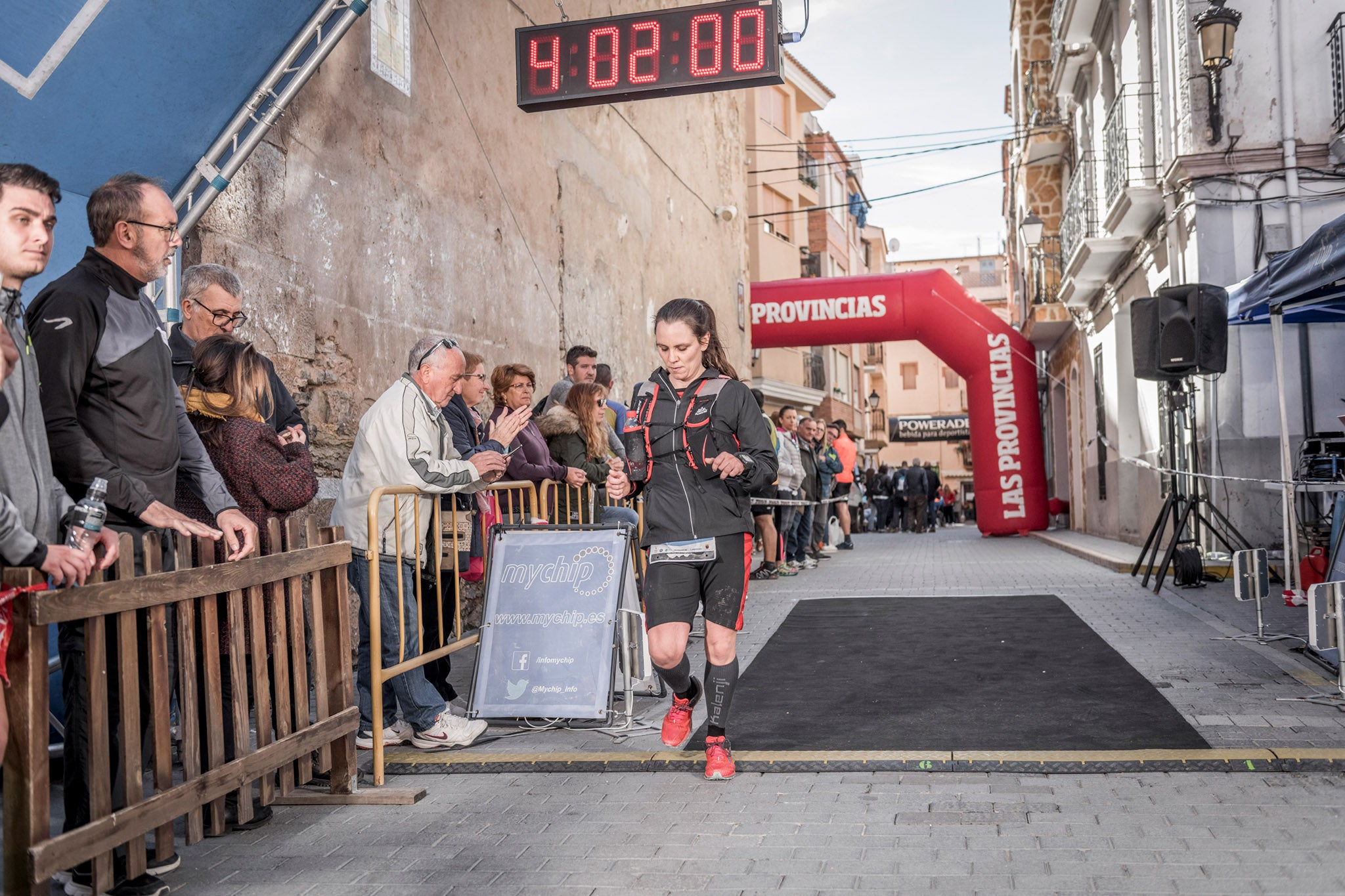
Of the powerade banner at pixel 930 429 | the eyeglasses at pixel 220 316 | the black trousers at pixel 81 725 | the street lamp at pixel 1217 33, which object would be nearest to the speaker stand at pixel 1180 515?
the street lamp at pixel 1217 33

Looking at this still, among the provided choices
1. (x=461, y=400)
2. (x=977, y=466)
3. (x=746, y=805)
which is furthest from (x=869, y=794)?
(x=977, y=466)

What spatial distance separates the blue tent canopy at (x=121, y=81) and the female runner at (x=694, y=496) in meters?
2.51

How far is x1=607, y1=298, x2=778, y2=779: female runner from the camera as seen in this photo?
479 centimetres

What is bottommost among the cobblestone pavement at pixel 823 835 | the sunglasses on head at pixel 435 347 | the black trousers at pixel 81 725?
the cobblestone pavement at pixel 823 835

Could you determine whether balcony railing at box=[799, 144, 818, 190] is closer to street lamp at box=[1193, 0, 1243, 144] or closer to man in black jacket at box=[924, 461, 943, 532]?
man in black jacket at box=[924, 461, 943, 532]

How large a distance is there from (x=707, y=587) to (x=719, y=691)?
42cm

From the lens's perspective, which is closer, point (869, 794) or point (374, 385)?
point (869, 794)

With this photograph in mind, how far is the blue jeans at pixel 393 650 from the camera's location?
5.07 meters

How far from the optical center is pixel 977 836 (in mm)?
3799

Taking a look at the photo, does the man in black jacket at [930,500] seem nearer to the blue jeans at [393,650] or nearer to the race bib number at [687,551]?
the blue jeans at [393,650]

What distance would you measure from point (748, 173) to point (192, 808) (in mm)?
30209

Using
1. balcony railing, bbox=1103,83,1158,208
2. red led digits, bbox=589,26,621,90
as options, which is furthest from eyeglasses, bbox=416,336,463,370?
balcony railing, bbox=1103,83,1158,208

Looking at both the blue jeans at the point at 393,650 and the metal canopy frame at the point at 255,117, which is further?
the metal canopy frame at the point at 255,117

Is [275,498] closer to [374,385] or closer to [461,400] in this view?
[461,400]
